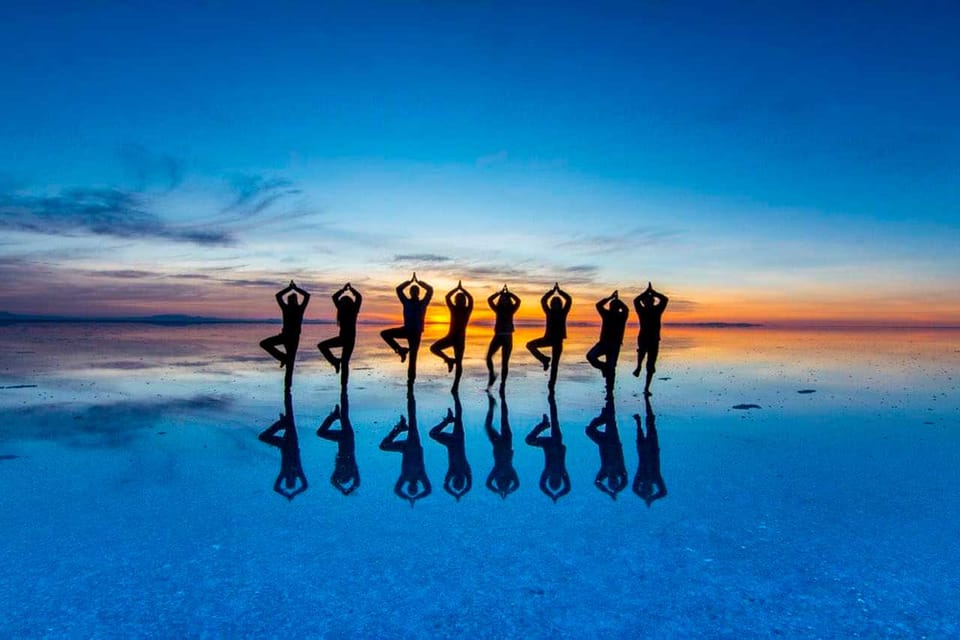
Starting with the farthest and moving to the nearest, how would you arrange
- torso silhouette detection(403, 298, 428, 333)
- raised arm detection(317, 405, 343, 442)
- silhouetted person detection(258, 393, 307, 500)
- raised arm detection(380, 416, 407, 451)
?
torso silhouette detection(403, 298, 428, 333) → raised arm detection(317, 405, 343, 442) → raised arm detection(380, 416, 407, 451) → silhouetted person detection(258, 393, 307, 500)

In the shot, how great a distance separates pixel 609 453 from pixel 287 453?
625 cm

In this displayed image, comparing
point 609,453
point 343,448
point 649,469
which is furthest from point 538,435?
point 343,448

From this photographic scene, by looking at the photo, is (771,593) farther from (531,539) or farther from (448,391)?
(448,391)

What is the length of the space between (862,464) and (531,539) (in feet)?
23.1

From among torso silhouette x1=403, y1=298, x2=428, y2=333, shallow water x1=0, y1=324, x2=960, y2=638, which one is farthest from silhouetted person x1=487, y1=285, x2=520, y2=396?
shallow water x1=0, y1=324, x2=960, y2=638

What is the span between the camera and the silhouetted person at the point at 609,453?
29.6 ft

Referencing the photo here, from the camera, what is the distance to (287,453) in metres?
10.9

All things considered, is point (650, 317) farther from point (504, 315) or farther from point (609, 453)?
point (609, 453)

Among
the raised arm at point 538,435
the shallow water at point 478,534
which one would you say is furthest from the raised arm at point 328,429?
the raised arm at point 538,435

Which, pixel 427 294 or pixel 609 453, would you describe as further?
pixel 427 294

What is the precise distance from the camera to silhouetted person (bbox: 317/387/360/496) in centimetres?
907

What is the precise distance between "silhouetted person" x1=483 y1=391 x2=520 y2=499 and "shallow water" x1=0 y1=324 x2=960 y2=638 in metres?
0.19

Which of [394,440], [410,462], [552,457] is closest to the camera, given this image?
[410,462]

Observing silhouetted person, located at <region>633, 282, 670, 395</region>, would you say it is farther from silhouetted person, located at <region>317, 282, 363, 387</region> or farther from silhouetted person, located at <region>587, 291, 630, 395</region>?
silhouetted person, located at <region>317, 282, 363, 387</region>
